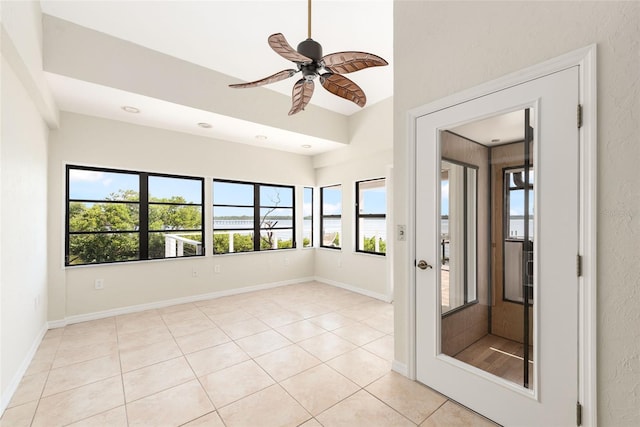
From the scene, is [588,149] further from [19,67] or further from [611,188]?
[19,67]

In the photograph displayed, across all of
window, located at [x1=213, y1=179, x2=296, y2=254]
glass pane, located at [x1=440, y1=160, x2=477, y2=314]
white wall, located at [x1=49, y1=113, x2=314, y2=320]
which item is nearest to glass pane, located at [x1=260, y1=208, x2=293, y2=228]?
window, located at [x1=213, y1=179, x2=296, y2=254]

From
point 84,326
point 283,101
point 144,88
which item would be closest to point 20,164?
point 144,88

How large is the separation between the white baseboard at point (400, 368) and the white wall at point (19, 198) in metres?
2.85

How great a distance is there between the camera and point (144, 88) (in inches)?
124

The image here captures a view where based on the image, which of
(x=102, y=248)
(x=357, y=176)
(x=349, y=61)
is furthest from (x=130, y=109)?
(x=357, y=176)

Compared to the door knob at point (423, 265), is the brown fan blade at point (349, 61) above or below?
above

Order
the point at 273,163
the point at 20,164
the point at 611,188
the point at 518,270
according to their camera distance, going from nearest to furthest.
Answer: the point at 611,188 < the point at 518,270 < the point at 20,164 < the point at 273,163

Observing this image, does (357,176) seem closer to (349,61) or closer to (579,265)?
(349,61)

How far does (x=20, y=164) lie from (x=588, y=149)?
403cm

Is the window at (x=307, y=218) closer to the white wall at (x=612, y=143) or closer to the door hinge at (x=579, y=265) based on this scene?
the white wall at (x=612, y=143)

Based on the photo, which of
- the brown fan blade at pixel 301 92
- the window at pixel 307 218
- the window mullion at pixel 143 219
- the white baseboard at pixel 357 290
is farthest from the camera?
the window at pixel 307 218

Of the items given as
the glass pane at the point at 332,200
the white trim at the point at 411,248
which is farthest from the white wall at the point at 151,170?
the white trim at the point at 411,248

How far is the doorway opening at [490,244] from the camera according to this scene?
1722 millimetres

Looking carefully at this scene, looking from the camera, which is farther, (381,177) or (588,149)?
(381,177)
